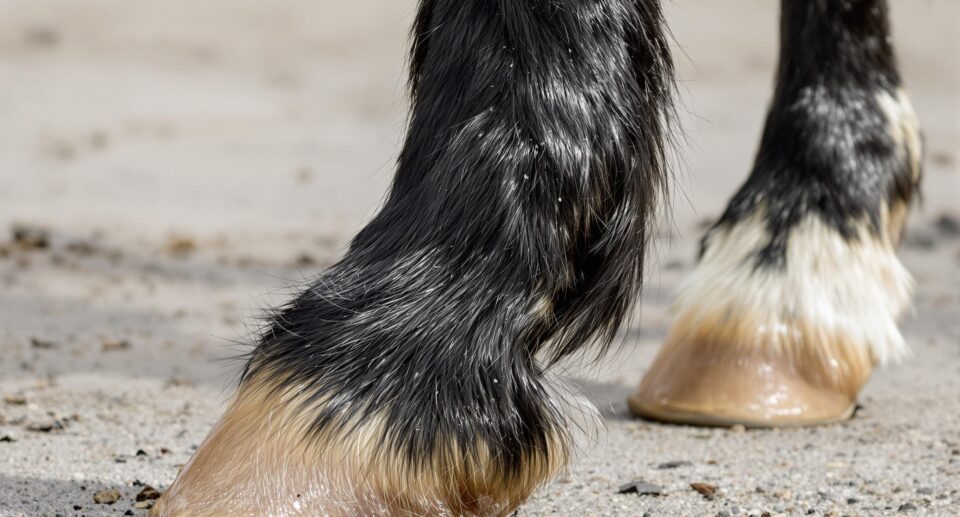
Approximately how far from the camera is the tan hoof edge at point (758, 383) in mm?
2297

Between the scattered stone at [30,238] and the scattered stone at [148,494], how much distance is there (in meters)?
2.51

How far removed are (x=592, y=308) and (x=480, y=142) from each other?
0.24m

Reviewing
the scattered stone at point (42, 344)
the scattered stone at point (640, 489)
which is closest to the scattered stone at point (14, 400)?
the scattered stone at point (42, 344)

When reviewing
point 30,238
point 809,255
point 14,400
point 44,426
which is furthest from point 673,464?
point 30,238

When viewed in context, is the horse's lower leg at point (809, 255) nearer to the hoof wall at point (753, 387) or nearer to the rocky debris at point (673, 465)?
the hoof wall at point (753, 387)

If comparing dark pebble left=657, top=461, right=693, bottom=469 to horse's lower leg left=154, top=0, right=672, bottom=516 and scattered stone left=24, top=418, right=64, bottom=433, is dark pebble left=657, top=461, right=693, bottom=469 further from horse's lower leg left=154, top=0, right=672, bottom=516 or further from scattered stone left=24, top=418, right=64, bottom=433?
scattered stone left=24, top=418, right=64, bottom=433

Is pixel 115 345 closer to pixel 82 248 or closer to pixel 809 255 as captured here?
pixel 82 248

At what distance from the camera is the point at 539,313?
145 cm

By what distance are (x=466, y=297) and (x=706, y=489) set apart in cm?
68

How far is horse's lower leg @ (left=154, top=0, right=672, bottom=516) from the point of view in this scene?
1.40 meters

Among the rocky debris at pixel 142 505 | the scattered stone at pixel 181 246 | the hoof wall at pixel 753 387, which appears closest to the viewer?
the rocky debris at pixel 142 505

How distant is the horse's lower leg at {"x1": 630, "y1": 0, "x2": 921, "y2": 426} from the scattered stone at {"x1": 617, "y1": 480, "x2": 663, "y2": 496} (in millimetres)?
397

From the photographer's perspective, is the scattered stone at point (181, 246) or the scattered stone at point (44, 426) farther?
the scattered stone at point (181, 246)

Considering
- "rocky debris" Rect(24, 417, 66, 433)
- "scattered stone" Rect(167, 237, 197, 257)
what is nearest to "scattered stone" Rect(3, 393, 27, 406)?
"rocky debris" Rect(24, 417, 66, 433)
